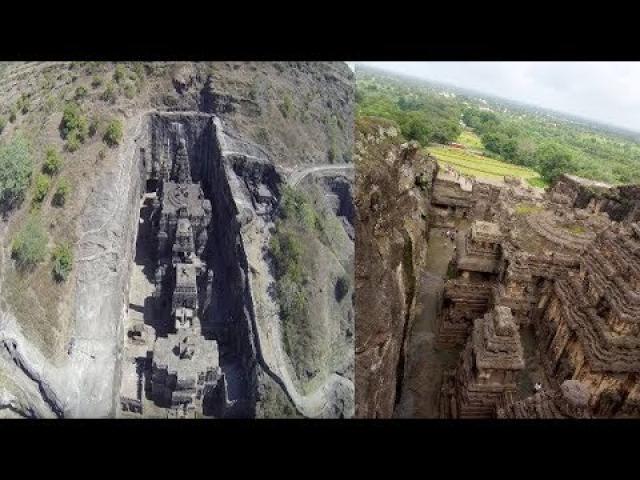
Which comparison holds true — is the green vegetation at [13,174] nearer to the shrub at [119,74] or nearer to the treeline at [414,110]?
the shrub at [119,74]

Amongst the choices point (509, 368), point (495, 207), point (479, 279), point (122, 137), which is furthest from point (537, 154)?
point (122, 137)

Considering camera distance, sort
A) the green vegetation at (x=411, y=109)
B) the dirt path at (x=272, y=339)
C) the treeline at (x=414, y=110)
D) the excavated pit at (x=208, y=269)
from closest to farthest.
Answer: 1. the dirt path at (x=272, y=339)
2. the excavated pit at (x=208, y=269)
3. the green vegetation at (x=411, y=109)
4. the treeline at (x=414, y=110)

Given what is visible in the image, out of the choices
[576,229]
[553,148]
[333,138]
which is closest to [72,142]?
[333,138]

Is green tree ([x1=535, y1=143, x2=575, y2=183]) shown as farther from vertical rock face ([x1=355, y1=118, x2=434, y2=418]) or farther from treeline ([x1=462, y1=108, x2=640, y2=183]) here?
vertical rock face ([x1=355, y1=118, x2=434, y2=418])

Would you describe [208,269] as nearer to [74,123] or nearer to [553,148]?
[74,123]

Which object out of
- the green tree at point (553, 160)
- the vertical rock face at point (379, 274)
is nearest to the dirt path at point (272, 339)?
the vertical rock face at point (379, 274)

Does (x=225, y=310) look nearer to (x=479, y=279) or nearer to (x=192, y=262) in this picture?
(x=192, y=262)

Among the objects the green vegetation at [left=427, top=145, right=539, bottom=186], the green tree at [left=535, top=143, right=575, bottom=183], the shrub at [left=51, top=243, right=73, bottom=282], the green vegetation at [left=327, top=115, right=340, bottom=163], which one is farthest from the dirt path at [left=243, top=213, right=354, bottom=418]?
the green tree at [left=535, top=143, right=575, bottom=183]
